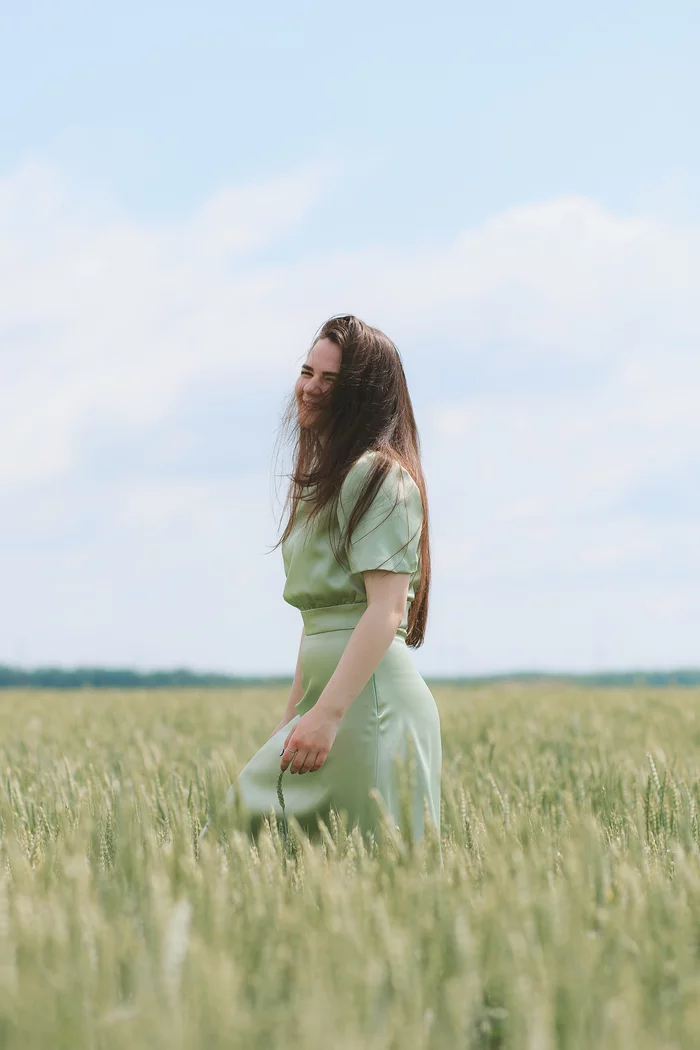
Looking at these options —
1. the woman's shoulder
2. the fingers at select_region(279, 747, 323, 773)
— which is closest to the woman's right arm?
the fingers at select_region(279, 747, 323, 773)

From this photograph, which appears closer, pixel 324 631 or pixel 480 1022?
pixel 480 1022

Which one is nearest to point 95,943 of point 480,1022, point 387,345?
point 480,1022

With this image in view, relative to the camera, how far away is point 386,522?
2328 mm

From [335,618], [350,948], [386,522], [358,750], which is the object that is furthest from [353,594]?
[350,948]

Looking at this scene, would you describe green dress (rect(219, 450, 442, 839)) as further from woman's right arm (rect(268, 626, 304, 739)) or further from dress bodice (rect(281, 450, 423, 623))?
woman's right arm (rect(268, 626, 304, 739))

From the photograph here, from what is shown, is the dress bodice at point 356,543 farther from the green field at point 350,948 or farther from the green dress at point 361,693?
the green field at point 350,948

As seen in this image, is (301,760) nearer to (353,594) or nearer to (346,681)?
(346,681)

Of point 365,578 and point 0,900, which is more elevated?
point 365,578

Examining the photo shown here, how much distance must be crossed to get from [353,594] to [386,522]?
0.20 metres

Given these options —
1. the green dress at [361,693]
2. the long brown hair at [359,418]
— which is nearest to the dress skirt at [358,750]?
the green dress at [361,693]

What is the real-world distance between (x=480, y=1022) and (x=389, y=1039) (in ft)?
0.99

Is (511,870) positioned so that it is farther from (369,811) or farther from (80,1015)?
(80,1015)

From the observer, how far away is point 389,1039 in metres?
1.19

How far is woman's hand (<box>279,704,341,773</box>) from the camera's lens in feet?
7.32
